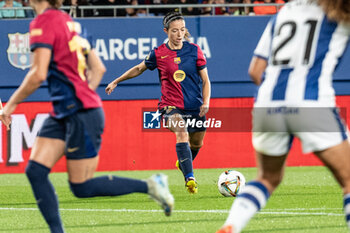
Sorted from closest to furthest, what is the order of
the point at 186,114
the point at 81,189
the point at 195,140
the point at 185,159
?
the point at 81,189 < the point at 185,159 < the point at 186,114 < the point at 195,140

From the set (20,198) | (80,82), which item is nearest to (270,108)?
(80,82)

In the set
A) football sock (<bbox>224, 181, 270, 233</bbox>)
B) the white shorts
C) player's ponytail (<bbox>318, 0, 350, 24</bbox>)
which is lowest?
football sock (<bbox>224, 181, 270, 233</bbox>)

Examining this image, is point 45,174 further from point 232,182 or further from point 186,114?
point 186,114

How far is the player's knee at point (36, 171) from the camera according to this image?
17.7 ft

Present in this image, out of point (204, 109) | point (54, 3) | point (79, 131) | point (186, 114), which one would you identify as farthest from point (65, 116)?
point (186, 114)

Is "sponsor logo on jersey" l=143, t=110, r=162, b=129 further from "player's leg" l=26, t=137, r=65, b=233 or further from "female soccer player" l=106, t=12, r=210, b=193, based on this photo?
"player's leg" l=26, t=137, r=65, b=233

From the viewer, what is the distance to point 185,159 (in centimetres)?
956

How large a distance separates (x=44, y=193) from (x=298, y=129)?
6.23ft

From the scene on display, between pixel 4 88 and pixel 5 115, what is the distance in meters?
10.0

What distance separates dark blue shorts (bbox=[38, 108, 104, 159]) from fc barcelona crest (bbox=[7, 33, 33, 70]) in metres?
9.87

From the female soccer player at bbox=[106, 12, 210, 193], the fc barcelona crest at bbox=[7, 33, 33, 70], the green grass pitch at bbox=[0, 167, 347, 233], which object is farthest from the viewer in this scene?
the fc barcelona crest at bbox=[7, 33, 33, 70]

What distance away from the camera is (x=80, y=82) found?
18.0 ft

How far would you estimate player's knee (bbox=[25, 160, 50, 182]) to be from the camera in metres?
5.40

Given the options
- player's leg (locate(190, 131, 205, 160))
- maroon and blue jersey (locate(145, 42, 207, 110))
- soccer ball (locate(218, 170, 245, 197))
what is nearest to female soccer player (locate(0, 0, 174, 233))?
soccer ball (locate(218, 170, 245, 197))
